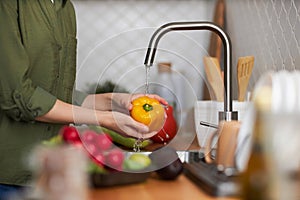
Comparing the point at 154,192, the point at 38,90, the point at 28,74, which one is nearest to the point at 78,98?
the point at 28,74

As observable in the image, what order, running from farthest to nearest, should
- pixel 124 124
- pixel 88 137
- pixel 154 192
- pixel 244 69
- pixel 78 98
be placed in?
pixel 78 98 < pixel 244 69 < pixel 124 124 < pixel 88 137 < pixel 154 192

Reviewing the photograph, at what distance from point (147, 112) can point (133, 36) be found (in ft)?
3.55

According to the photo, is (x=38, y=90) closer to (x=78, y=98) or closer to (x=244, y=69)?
(x=78, y=98)

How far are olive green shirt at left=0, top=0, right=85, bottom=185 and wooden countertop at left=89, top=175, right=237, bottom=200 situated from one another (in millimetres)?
445

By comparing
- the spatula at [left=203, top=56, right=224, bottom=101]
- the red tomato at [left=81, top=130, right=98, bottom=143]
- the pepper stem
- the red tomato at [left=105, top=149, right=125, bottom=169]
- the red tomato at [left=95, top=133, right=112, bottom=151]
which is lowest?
the red tomato at [left=105, top=149, right=125, bottom=169]

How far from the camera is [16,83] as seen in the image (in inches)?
51.4

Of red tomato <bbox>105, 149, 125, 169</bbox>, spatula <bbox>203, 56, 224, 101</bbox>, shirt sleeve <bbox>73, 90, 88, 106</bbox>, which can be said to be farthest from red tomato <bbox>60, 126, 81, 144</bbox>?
spatula <bbox>203, 56, 224, 101</bbox>

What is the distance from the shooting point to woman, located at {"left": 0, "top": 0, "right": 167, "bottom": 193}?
4.28ft

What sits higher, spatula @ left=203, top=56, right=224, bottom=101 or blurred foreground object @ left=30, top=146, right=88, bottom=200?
spatula @ left=203, top=56, right=224, bottom=101

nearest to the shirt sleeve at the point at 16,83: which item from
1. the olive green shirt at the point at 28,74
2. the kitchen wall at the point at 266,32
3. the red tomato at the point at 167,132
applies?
the olive green shirt at the point at 28,74

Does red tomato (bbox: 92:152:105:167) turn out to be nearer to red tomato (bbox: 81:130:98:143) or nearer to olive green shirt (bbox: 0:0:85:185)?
red tomato (bbox: 81:130:98:143)

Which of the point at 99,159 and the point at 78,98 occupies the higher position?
the point at 78,98

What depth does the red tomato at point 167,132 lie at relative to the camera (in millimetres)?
1543

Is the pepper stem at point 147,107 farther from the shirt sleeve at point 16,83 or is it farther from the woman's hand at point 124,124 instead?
the shirt sleeve at point 16,83
